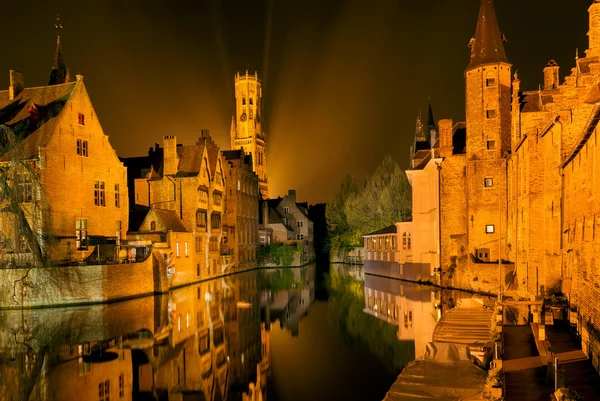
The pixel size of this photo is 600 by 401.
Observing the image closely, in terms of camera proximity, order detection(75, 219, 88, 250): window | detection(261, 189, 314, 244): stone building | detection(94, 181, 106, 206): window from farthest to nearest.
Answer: detection(261, 189, 314, 244): stone building, detection(94, 181, 106, 206): window, detection(75, 219, 88, 250): window

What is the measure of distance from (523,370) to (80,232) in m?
33.5

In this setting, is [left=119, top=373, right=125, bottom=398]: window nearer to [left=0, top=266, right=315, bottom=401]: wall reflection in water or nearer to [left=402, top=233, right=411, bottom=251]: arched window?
[left=0, top=266, right=315, bottom=401]: wall reflection in water

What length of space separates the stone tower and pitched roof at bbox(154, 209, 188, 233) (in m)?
24.7

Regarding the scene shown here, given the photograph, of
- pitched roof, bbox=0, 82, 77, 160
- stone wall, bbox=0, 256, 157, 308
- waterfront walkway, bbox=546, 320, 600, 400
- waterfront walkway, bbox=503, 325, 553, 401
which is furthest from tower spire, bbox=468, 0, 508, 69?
pitched roof, bbox=0, 82, 77, 160

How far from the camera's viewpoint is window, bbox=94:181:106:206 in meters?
41.3

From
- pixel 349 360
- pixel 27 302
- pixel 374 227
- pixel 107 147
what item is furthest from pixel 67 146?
pixel 374 227

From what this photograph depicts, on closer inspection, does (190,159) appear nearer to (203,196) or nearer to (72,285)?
(203,196)

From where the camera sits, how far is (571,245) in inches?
915

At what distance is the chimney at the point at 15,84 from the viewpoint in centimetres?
4281

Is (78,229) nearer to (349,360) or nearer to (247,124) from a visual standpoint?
(349,360)

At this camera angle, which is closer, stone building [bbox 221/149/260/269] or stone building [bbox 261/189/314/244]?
stone building [bbox 221/149/260/269]

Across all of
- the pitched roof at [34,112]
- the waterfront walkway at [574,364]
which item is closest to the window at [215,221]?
the pitched roof at [34,112]

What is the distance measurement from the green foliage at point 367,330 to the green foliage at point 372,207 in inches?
1234

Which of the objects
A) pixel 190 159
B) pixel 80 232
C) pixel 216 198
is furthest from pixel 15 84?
pixel 216 198
